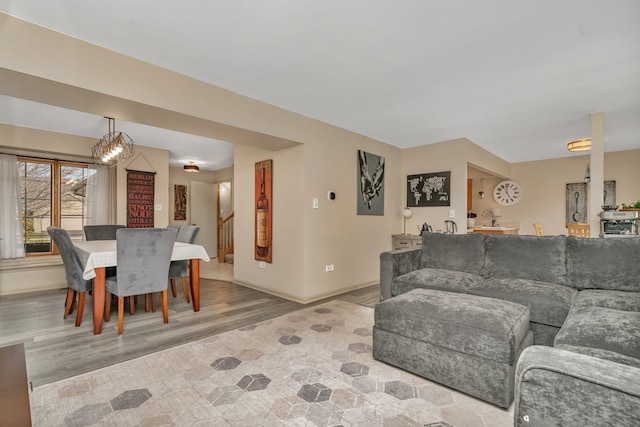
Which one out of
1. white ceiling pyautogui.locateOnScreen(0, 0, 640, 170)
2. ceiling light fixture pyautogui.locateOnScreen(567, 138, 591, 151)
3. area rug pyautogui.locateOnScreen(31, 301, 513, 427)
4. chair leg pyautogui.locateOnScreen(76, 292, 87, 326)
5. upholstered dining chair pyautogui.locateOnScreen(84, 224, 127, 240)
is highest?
white ceiling pyautogui.locateOnScreen(0, 0, 640, 170)

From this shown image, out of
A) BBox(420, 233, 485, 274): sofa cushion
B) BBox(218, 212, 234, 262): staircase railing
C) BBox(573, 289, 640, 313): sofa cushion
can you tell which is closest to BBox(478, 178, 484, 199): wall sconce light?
BBox(420, 233, 485, 274): sofa cushion

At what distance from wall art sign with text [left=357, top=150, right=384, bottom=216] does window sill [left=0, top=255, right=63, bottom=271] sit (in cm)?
471

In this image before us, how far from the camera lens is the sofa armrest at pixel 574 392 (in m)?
0.75

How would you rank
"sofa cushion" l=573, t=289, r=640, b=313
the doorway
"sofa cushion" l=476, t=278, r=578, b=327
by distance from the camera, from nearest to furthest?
"sofa cushion" l=573, t=289, r=640, b=313 < "sofa cushion" l=476, t=278, r=578, b=327 < the doorway

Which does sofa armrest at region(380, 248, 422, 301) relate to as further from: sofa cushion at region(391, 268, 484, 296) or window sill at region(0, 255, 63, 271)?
window sill at region(0, 255, 63, 271)

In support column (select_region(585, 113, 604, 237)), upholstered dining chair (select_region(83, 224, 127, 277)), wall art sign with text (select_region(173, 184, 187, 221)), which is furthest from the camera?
wall art sign with text (select_region(173, 184, 187, 221))

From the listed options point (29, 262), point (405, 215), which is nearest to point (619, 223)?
point (405, 215)

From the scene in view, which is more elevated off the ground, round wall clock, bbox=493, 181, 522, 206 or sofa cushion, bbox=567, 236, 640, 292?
round wall clock, bbox=493, 181, 522, 206

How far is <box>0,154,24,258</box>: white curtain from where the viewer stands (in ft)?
14.3

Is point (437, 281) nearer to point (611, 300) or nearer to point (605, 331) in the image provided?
point (611, 300)

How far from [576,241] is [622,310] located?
0.77 m

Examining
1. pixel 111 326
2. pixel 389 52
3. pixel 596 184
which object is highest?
pixel 389 52

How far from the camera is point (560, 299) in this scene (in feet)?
7.25

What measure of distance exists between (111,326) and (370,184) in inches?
148
